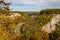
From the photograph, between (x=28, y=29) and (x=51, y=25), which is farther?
(x=51, y=25)

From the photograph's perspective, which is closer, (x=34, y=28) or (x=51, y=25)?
(x=34, y=28)

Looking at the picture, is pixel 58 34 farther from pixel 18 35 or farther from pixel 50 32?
pixel 18 35

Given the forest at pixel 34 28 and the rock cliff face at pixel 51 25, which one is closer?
the forest at pixel 34 28

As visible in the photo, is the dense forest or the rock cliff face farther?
the rock cliff face

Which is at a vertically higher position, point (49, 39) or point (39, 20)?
point (39, 20)

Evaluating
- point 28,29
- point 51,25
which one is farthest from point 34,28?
point 51,25

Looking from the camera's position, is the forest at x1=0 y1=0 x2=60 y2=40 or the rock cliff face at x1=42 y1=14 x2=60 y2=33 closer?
the forest at x1=0 y1=0 x2=60 y2=40

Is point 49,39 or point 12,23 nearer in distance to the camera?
point 49,39

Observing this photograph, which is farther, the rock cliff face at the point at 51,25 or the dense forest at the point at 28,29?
the rock cliff face at the point at 51,25

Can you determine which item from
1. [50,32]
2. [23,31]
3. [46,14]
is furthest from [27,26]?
[46,14]

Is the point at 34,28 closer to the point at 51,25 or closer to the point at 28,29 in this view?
the point at 28,29

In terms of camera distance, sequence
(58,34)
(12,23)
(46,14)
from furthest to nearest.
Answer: (46,14) < (12,23) < (58,34)
